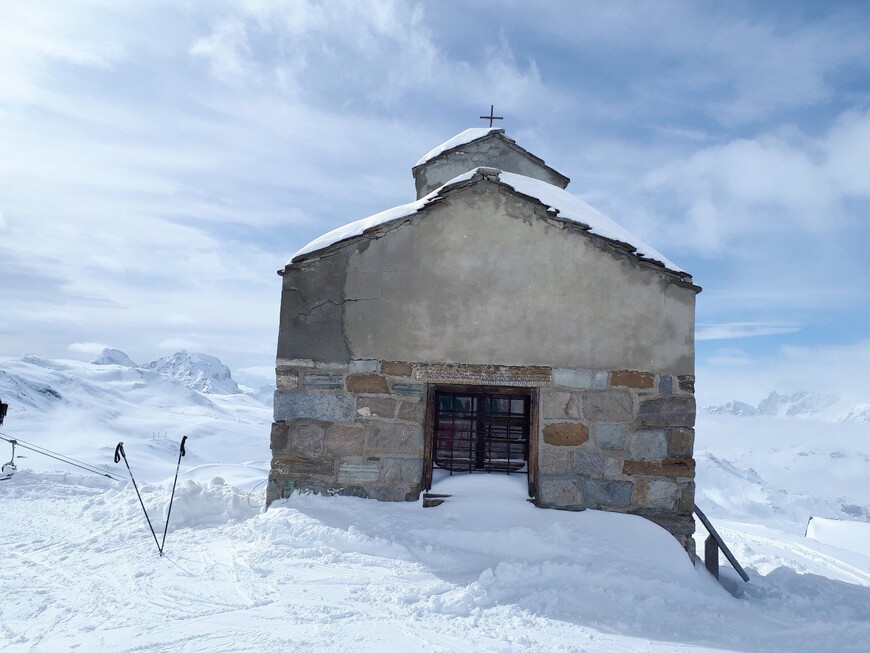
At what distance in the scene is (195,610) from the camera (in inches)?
136

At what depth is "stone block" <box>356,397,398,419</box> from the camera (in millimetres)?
5465

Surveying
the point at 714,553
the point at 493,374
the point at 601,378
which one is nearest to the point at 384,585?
the point at 493,374

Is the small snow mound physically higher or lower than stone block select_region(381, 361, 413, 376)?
lower

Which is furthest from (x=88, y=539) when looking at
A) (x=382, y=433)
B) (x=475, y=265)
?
(x=475, y=265)

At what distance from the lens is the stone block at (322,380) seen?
5.52m

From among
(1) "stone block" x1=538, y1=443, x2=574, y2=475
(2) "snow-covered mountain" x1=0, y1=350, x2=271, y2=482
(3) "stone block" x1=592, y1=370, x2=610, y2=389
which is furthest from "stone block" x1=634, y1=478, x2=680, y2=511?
(2) "snow-covered mountain" x1=0, y1=350, x2=271, y2=482

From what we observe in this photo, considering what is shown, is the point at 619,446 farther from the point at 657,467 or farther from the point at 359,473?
the point at 359,473

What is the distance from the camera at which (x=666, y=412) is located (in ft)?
17.8

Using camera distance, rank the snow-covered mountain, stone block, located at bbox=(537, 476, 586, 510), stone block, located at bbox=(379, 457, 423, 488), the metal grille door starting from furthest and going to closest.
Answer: the snow-covered mountain → the metal grille door → stone block, located at bbox=(379, 457, 423, 488) → stone block, located at bbox=(537, 476, 586, 510)

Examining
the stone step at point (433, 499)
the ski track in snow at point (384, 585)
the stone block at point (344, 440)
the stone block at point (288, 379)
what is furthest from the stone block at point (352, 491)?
the stone block at point (288, 379)

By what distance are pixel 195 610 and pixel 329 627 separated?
35.4 inches

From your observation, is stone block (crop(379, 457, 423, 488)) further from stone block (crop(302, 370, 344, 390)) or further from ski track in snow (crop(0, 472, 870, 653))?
stone block (crop(302, 370, 344, 390))

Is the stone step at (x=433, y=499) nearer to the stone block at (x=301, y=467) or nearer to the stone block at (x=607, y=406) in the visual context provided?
the stone block at (x=301, y=467)

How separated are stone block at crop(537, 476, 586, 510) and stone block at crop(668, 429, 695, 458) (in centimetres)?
99
